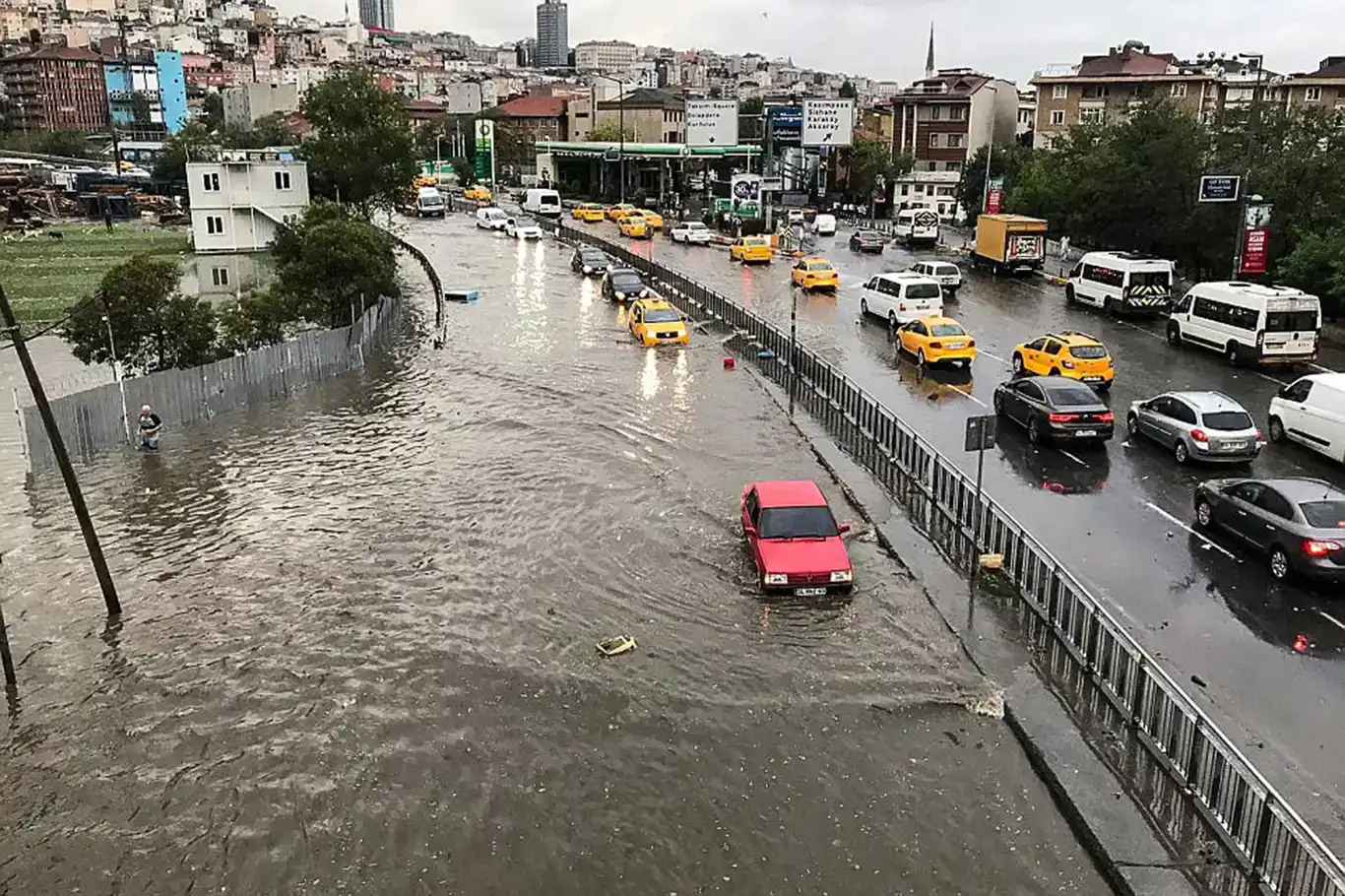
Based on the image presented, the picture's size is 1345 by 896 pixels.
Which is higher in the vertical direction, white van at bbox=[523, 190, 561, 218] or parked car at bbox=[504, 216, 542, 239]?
white van at bbox=[523, 190, 561, 218]

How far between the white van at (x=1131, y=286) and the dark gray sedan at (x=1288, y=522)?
23251 millimetres

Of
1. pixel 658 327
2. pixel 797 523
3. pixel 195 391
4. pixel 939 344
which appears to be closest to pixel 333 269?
pixel 195 391

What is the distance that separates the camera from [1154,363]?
3186 centimetres

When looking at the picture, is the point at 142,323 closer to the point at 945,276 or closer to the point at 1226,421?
the point at 1226,421

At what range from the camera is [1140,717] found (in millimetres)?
11984

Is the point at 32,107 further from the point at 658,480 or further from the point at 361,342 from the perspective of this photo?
the point at 658,480

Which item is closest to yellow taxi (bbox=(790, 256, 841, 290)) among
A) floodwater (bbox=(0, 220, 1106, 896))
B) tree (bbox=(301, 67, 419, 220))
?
floodwater (bbox=(0, 220, 1106, 896))

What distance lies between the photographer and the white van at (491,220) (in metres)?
74.9

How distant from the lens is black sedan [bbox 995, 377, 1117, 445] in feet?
73.6

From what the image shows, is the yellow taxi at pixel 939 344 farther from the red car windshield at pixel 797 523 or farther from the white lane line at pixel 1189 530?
the red car windshield at pixel 797 523

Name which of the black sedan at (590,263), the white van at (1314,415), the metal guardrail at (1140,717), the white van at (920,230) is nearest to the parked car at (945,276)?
the black sedan at (590,263)

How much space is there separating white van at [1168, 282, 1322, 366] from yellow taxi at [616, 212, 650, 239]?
141 ft

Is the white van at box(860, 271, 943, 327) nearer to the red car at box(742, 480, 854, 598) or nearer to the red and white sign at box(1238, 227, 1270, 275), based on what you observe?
the red and white sign at box(1238, 227, 1270, 275)

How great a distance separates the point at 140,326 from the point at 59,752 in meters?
17.1
